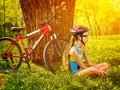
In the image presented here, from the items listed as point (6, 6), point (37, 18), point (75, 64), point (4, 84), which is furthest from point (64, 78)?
point (6, 6)

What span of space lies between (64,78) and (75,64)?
0.65 meters

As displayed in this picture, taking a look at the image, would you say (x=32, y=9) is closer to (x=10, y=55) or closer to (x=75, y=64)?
(x=10, y=55)

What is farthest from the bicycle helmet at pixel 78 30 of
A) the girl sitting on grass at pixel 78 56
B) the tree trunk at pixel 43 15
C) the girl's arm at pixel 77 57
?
the tree trunk at pixel 43 15

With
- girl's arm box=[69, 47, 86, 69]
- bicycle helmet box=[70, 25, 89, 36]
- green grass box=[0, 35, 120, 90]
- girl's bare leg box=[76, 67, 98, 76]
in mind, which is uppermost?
bicycle helmet box=[70, 25, 89, 36]

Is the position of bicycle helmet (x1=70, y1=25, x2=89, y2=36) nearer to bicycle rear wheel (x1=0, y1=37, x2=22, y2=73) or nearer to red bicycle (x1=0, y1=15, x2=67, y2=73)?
red bicycle (x1=0, y1=15, x2=67, y2=73)

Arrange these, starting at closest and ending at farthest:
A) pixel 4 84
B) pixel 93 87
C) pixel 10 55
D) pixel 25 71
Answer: pixel 93 87, pixel 4 84, pixel 25 71, pixel 10 55

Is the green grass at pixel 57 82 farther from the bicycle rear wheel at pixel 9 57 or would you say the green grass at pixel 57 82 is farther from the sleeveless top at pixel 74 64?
the bicycle rear wheel at pixel 9 57

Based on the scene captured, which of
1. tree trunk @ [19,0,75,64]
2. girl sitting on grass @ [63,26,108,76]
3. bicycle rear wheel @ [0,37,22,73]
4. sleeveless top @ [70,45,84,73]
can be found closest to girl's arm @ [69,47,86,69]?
girl sitting on grass @ [63,26,108,76]

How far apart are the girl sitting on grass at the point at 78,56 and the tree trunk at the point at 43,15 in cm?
212

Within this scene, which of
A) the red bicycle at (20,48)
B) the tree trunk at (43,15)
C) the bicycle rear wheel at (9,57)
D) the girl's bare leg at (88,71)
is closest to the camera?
the girl's bare leg at (88,71)

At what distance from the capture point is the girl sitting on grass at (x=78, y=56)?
801 centimetres

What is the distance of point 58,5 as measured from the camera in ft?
34.1

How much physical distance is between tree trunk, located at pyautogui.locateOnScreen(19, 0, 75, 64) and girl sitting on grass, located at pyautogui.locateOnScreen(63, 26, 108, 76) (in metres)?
2.12

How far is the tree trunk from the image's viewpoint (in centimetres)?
1037
